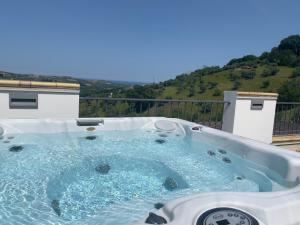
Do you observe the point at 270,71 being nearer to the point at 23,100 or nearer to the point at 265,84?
the point at 265,84

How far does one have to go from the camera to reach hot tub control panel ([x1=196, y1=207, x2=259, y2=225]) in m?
1.28

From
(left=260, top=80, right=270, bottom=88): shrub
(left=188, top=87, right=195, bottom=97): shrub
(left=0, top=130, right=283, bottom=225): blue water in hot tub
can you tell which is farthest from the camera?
(left=260, top=80, right=270, bottom=88): shrub

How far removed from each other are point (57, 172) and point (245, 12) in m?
8.68

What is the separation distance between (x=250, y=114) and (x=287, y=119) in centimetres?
166

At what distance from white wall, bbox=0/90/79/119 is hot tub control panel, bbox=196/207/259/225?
295 centimetres

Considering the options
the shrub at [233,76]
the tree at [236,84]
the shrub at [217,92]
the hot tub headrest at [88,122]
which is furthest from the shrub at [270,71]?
the hot tub headrest at [88,122]

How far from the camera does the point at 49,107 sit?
12.3 ft

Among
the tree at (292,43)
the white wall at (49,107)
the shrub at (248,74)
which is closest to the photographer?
the white wall at (49,107)

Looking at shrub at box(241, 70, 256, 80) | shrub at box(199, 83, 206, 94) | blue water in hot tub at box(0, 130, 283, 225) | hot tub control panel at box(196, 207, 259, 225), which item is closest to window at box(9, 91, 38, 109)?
blue water in hot tub at box(0, 130, 283, 225)

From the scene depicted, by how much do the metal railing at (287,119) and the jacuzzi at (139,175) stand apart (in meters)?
2.94

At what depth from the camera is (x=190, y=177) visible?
2.62 meters

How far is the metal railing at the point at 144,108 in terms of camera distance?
4.58 m

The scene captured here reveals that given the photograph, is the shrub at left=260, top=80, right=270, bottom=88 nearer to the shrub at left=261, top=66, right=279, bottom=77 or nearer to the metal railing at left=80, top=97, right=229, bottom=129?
the shrub at left=261, top=66, right=279, bottom=77

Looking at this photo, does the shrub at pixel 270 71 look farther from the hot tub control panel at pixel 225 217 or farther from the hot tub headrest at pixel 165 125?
the hot tub control panel at pixel 225 217
